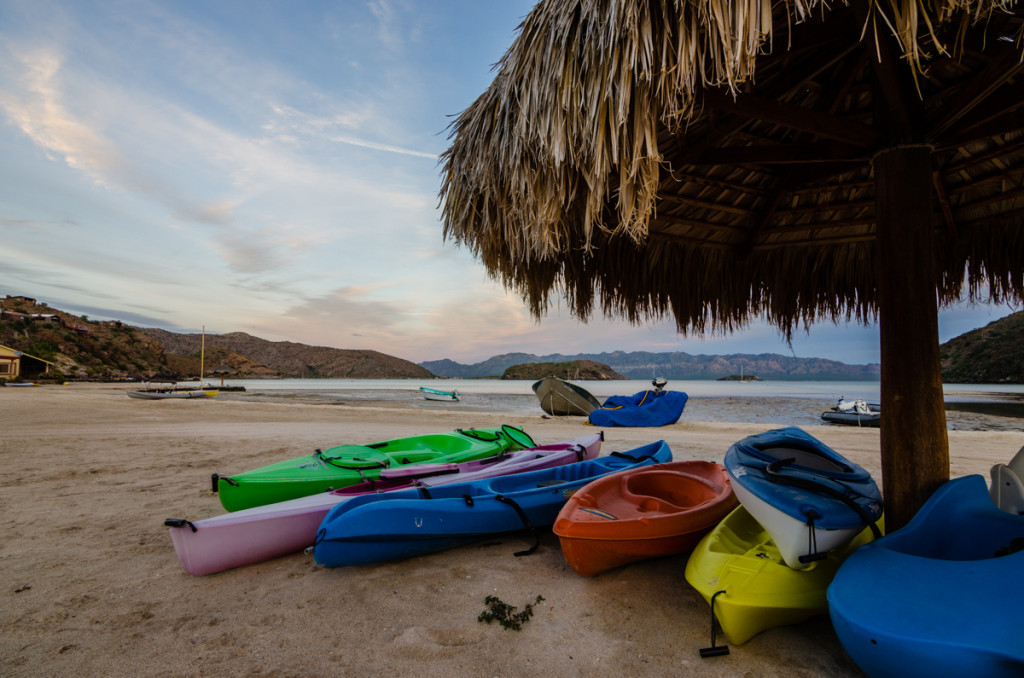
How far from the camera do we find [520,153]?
92.4 inches

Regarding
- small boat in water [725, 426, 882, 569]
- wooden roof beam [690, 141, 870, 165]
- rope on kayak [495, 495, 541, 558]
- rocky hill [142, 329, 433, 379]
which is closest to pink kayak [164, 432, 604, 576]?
rope on kayak [495, 495, 541, 558]

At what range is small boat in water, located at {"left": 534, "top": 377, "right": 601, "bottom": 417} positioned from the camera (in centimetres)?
1487

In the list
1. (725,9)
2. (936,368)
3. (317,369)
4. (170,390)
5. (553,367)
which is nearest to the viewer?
(725,9)

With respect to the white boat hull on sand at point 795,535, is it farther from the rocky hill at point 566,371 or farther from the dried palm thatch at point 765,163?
the rocky hill at point 566,371

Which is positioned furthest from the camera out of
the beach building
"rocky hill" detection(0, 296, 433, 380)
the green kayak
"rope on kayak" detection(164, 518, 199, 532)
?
"rocky hill" detection(0, 296, 433, 380)

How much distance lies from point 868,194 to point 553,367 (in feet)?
240

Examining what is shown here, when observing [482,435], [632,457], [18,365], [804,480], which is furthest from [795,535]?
[18,365]

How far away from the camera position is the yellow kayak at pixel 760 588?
177cm

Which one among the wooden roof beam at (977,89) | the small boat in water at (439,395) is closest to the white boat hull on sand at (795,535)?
the wooden roof beam at (977,89)

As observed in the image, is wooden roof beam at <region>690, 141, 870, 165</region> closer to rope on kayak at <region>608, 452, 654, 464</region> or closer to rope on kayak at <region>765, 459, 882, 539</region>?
rope on kayak at <region>765, 459, 882, 539</region>

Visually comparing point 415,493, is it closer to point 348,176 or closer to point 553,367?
point 348,176

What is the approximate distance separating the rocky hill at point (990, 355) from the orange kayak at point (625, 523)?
65162mm

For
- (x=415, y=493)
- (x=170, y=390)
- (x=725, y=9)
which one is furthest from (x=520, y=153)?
(x=170, y=390)

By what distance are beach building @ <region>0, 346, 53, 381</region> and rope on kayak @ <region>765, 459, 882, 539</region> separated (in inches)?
A: 1796
